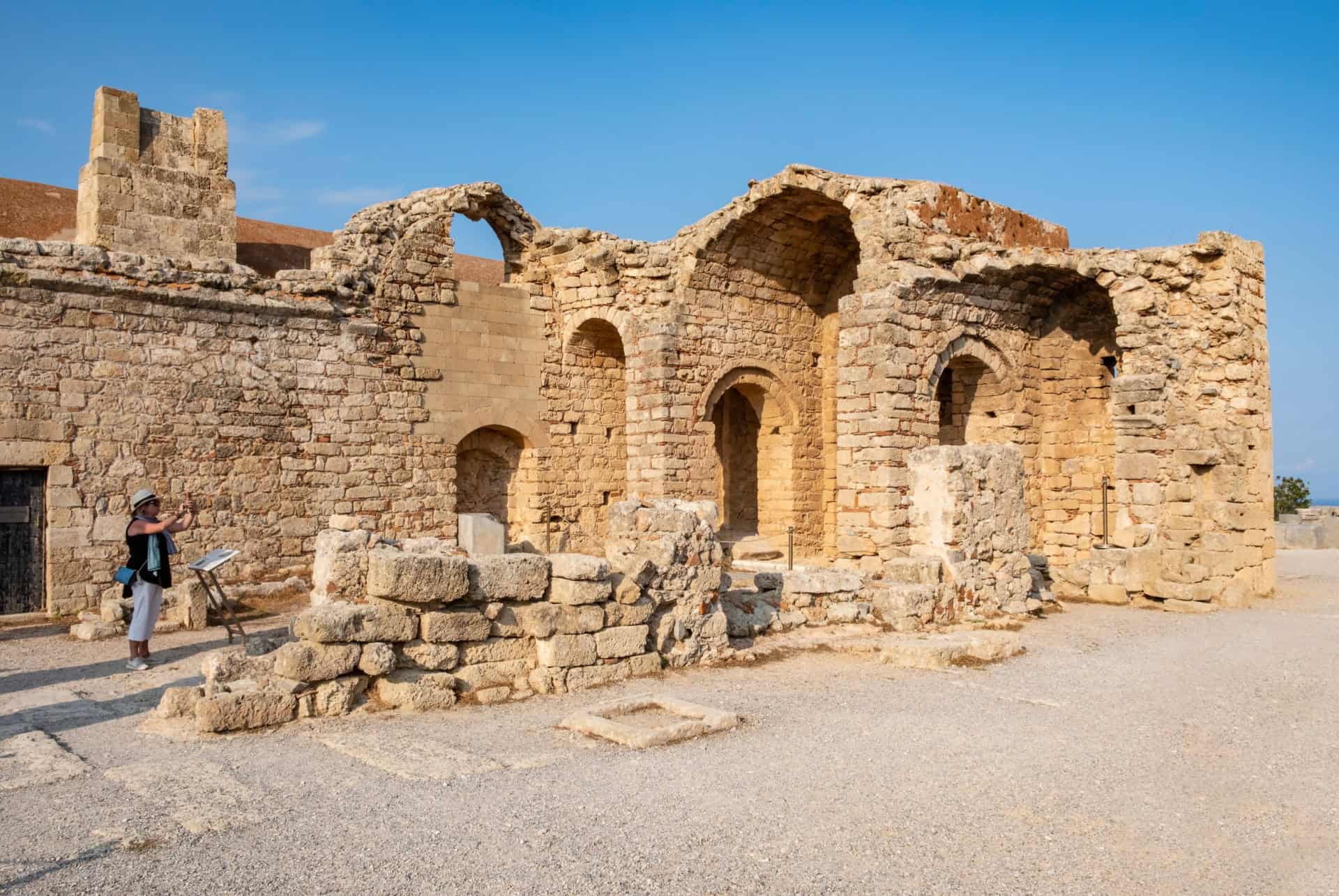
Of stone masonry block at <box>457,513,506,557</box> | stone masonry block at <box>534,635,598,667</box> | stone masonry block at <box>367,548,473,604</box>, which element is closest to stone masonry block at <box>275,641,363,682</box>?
stone masonry block at <box>367,548,473,604</box>

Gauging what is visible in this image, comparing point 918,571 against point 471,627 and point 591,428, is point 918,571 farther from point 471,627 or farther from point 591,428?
point 591,428

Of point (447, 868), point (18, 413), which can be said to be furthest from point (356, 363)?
point (447, 868)

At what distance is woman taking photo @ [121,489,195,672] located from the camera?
310 inches

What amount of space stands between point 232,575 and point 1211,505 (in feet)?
36.6

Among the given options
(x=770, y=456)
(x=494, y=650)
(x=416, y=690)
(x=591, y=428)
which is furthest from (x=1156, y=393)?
(x=416, y=690)

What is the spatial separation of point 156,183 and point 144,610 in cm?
820

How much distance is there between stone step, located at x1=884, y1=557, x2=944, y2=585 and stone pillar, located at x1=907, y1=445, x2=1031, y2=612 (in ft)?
0.48

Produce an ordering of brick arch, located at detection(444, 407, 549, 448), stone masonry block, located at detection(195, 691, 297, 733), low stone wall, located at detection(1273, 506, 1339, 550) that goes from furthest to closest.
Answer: low stone wall, located at detection(1273, 506, 1339, 550) < brick arch, located at detection(444, 407, 549, 448) < stone masonry block, located at detection(195, 691, 297, 733)

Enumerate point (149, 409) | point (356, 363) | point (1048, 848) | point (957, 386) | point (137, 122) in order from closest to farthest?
point (1048, 848)
point (149, 409)
point (356, 363)
point (137, 122)
point (957, 386)

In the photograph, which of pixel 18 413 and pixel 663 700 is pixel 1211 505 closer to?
pixel 663 700

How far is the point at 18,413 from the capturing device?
1024 centimetres

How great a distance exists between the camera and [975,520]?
1027cm

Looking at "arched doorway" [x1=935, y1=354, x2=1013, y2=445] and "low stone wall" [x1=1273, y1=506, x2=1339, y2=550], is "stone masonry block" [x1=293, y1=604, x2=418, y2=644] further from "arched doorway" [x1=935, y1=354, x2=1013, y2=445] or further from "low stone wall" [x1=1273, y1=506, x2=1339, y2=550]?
"low stone wall" [x1=1273, y1=506, x2=1339, y2=550]

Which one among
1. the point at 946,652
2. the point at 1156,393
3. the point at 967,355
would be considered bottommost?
the point at 946,652
